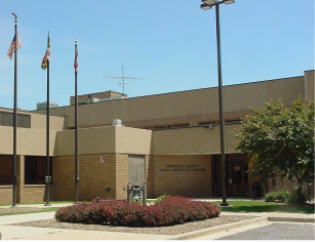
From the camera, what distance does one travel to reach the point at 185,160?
35.0 meters

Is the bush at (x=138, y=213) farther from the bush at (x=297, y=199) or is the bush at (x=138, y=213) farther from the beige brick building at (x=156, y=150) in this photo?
the beige brick building at (x=156, y=150)

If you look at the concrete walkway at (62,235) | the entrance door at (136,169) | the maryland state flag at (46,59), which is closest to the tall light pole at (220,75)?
the maryland state flag at (46,59)

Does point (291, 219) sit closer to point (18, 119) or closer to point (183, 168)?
point (183, 168)

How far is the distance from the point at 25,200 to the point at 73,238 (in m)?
19.9

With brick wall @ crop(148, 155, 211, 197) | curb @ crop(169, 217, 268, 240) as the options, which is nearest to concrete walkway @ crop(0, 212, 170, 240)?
curb @ crop(169, 217, 268, 240)

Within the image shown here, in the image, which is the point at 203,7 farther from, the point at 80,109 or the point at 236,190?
the point at 80,109

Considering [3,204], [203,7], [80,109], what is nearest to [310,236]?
[203,7]

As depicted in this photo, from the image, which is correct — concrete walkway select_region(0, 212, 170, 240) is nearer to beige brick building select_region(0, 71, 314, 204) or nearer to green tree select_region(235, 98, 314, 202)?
green tree select_region(235, 98, 314, 202)

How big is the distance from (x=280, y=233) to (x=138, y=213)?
416cm

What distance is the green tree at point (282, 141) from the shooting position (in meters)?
19.5

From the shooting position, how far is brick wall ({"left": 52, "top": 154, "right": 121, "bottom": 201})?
100 ft

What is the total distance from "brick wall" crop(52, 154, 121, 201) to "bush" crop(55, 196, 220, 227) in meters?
13.7

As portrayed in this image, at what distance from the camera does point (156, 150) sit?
34.4 m

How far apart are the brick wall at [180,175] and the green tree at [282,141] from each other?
42.1 ft
